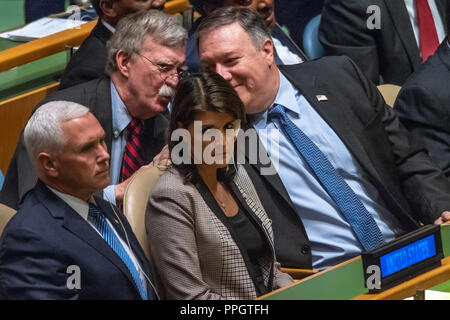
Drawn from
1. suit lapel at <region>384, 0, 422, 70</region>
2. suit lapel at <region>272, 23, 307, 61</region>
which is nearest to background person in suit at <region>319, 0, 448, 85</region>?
suit lapel at <region>384, 0, 422, 70</region>

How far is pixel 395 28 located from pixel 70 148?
1.54 metres

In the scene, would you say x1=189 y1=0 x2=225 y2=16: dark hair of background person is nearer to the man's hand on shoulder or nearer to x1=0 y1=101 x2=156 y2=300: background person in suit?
the man's hand on shoulder

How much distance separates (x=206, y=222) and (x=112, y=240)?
177 mm

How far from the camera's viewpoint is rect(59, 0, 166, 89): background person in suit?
2.17 meters

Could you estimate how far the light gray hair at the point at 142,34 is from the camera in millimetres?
2006

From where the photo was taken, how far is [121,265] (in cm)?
149

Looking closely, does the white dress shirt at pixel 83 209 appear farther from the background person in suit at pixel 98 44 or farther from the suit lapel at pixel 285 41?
the suit lapel at pixel 285 41

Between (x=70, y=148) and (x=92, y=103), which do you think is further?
(x=92, y=103)

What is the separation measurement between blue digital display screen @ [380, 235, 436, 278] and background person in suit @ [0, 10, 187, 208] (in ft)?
2.57

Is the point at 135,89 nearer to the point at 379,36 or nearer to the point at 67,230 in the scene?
the point at 67,230

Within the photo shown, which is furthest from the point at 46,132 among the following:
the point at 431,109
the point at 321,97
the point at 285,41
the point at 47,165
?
the point at 285,41
